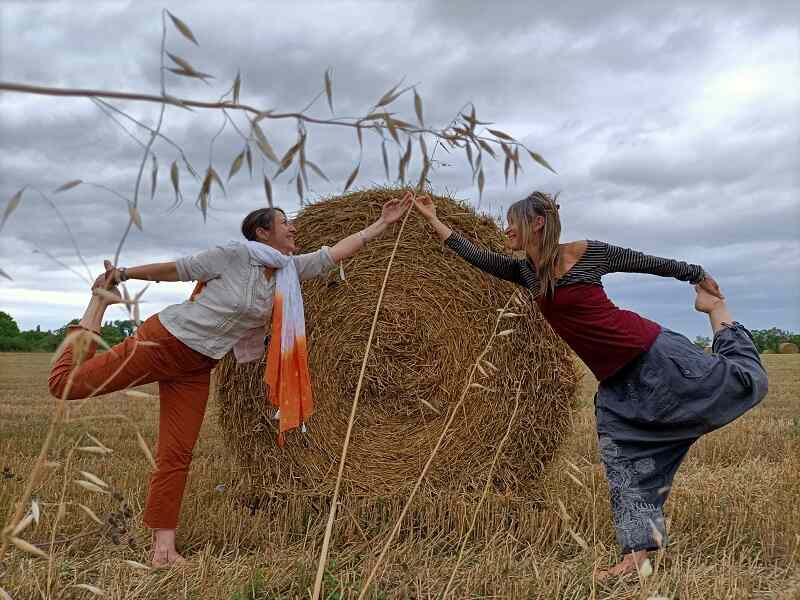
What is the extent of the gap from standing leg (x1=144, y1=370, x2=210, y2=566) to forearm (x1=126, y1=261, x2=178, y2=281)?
1.66ft

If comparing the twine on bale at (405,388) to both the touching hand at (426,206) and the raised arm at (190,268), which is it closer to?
the touching hand at (426,206)

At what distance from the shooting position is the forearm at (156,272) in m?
3.65

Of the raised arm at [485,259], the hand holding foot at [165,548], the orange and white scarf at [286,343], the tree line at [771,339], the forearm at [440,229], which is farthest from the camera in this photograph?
the tree line at [771,339]

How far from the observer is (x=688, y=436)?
3.53 meters

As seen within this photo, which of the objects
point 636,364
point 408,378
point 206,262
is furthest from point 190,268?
point 636,364

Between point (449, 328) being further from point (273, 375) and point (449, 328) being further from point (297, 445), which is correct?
point (273, 375)

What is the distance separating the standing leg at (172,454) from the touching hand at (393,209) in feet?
3.91

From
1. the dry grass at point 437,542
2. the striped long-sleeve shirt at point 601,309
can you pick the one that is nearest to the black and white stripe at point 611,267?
the striped long-sleeve shirt at point 601,309

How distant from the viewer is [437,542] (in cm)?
398

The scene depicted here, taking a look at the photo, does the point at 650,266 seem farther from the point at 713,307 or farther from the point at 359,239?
the point at 359,239

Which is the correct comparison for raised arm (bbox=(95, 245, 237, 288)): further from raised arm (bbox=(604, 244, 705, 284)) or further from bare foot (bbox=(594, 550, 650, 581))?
bare foot (bbox=(594, 550, 650, 581))

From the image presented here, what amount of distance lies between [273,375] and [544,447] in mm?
1893

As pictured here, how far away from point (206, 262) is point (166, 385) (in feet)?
2.20

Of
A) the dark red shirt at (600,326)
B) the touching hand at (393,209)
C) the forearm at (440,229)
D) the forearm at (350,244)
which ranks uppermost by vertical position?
the touching hand at (393,209)
